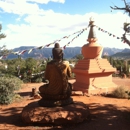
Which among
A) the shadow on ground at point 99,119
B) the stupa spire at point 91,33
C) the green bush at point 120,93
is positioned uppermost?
the stupa spire at point 91,33

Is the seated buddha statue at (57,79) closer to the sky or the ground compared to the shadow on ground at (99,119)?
closer to the sky

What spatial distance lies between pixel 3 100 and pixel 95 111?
463 cm

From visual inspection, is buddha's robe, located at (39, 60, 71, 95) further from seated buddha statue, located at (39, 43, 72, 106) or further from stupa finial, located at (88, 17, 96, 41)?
stupa finial, located at (88, 17, 96, 41)

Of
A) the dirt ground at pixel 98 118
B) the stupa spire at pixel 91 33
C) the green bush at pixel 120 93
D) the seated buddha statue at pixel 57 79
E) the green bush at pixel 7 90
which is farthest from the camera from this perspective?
the stupa spire at pixel 91 33

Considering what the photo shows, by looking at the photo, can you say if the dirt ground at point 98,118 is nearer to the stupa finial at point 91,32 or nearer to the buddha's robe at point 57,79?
the buddha's robe at point 57,79

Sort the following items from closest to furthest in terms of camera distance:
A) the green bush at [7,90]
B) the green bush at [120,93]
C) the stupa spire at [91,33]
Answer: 1. the green bush at [7,90]
2. the green bush at [120,93]
3. the stupa spire at [91,33]

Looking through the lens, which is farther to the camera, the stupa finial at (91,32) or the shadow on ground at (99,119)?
the stupa finial at (91,32)

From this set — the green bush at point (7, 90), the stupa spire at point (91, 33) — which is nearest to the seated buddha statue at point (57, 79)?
the green bush at point (7, 90)

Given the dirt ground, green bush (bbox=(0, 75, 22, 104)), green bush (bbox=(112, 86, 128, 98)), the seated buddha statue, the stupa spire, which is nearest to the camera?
the dirt ground

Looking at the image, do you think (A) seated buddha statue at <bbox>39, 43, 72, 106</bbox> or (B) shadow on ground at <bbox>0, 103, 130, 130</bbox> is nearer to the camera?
(B) shadow on ground at <bbox>0, 103, 130, 130</bbox>

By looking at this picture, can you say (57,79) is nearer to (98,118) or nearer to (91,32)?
(98,118)

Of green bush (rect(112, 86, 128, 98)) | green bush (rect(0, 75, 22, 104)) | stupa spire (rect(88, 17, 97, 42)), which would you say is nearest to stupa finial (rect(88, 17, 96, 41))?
stupa spire (rect(88, 17, 97, 42))

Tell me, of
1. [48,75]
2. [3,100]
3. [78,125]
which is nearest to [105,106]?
[78,125]

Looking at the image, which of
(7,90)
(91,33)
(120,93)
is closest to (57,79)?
(7,90)
